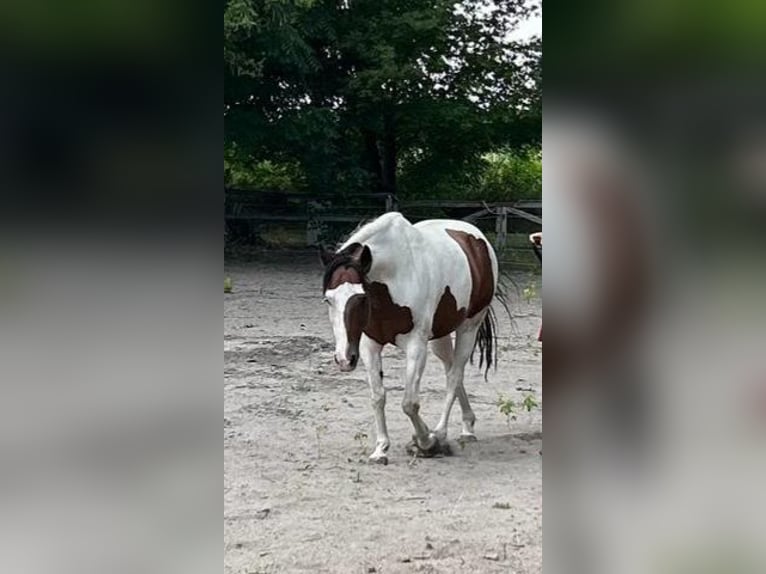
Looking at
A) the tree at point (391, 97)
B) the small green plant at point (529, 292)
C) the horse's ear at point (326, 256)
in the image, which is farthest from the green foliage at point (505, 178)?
the horse's ear at point (326, 256)

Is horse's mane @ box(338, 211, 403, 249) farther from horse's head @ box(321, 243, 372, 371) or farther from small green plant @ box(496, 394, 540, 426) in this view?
small green plant @ box(496, 394, 540, 426)

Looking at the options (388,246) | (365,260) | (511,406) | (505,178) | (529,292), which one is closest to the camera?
(365,260)

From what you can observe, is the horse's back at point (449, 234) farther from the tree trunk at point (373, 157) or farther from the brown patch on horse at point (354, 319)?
the tree trunk at point (373, 157)

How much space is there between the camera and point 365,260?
12.0 ft

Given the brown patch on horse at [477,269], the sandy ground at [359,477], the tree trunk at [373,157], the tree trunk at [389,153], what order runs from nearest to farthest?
1. the sandy ground at [359,477]
2. the brown patch on horse at [477,269]
3. the tree trunk at [389,153]
4. the tree trunk at [373,157]

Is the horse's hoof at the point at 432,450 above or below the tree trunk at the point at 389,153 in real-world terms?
below

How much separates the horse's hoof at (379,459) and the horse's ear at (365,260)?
100 centimetres

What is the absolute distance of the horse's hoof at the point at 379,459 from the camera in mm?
3938

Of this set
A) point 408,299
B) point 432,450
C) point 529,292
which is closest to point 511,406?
point 432,450

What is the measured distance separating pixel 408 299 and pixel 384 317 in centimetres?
15
